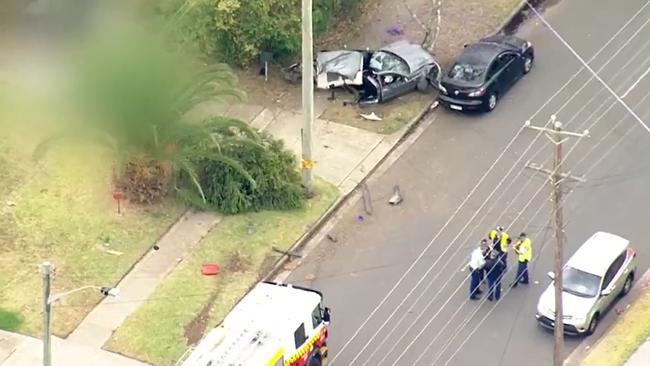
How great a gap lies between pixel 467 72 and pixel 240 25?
5694 millimetres

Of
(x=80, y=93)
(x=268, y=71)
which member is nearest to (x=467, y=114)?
(x=268, y=71)

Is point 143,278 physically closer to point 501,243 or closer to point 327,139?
point 327,139

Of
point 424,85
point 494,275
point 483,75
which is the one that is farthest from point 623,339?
point 424,85

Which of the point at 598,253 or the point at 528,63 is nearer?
the point at 598,253

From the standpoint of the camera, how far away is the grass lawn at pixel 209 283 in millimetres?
29203

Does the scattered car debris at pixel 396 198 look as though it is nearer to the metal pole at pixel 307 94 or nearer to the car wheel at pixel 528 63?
the metal pole at pixel 307 94

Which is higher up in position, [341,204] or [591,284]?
[591,284]

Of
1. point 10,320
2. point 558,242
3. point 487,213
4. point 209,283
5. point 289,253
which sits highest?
point 558,242

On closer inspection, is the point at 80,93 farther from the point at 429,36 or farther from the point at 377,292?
the point at 429,36

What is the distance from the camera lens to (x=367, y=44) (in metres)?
38.7

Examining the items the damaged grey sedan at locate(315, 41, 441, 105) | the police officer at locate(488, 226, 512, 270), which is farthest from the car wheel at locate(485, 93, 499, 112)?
the police officer at locate(488, 226, 512, 270)

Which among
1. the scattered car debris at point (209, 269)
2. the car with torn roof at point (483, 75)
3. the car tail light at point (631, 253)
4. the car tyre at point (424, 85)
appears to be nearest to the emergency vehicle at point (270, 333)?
the scattered car debris at point (209, 269)

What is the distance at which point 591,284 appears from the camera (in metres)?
→ 29.0

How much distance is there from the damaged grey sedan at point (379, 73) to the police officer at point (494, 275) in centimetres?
771
